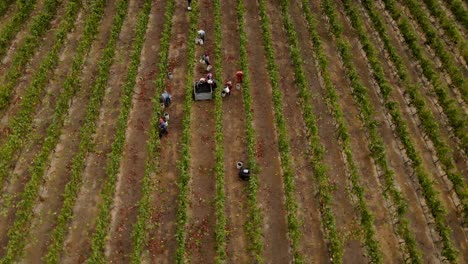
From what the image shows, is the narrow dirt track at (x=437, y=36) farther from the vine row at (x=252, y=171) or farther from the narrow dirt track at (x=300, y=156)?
the vine row at (x=252, y=171)

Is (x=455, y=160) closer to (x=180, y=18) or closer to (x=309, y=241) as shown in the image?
(x=309, y=241)

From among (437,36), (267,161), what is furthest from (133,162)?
(437,36)

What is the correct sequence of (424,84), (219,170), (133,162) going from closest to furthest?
(219,170)
(133,162)
(424,84)

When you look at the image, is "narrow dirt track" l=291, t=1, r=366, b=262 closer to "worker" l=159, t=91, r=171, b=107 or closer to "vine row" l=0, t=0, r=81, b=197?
"worker" l=159, t=91, r=171, b=107

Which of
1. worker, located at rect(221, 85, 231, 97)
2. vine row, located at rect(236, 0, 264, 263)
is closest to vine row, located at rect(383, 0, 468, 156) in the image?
vine row, located at rect(236, 0, 264, 263)

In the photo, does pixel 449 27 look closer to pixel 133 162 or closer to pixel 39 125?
pixel 133 162

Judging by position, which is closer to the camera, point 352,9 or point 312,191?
point 312,191

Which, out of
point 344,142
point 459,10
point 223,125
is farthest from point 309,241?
point 459,10
